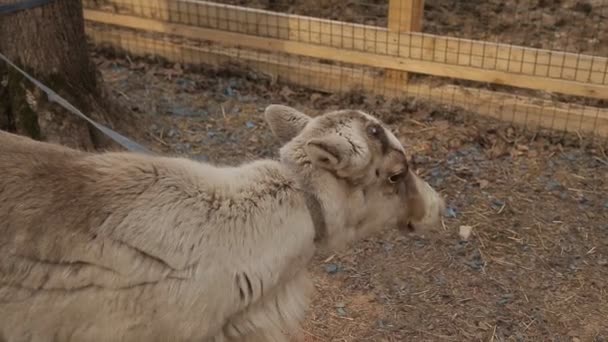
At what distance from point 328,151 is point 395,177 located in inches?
21.9

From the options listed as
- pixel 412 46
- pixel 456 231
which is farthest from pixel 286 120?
pixel 412 46

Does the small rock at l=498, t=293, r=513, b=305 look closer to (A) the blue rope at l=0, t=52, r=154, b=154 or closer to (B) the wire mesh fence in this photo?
(B) the wire mesh fence

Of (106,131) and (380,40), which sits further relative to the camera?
(380,40)

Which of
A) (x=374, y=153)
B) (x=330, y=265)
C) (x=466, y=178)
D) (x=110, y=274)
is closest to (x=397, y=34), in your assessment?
(x=466, y=178)

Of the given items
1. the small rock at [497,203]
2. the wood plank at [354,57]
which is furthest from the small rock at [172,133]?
the small rock at [497,203]

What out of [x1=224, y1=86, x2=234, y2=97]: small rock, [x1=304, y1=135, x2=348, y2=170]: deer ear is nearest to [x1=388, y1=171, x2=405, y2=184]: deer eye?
[x1=304, y1=135, x2=348, y2=170]: deer ear

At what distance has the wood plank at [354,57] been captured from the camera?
6.68m

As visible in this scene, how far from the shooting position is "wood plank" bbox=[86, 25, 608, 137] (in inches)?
269

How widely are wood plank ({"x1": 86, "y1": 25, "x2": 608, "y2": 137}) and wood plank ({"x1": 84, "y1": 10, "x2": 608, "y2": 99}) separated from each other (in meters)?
0.19

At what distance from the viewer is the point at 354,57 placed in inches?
291

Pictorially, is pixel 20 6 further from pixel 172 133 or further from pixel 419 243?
pixel 419 243

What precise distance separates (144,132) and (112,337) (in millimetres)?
3844

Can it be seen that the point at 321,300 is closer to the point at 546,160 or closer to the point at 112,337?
the point at 112,337

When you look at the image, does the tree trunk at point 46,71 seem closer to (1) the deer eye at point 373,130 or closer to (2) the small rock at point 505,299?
(1) the deer eye at point 373,130
